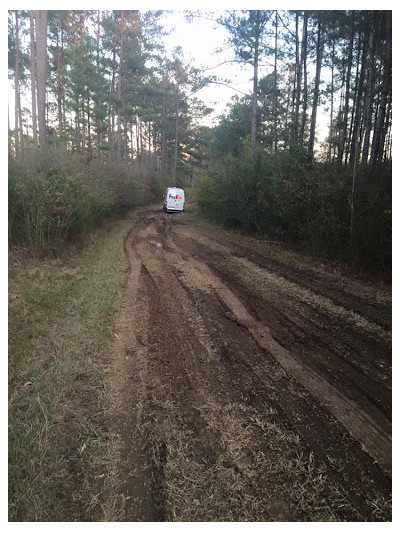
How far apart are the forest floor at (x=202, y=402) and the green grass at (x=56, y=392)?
0.01 m

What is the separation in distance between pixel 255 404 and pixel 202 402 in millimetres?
399

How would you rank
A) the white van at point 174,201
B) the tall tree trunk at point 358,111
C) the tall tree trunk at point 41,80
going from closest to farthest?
the tall tree trunk at point 358,111 → the tall tree trunk at point 41,80 → the white van at point 174,201

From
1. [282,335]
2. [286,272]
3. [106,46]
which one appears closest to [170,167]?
[106,46]

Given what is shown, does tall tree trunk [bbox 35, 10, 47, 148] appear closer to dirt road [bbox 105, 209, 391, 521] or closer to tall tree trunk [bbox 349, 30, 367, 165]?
dirt road [bbox 105, 209, 391, 521]

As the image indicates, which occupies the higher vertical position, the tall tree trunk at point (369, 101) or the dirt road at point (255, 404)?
the tall tree trunk at point (369, 101)

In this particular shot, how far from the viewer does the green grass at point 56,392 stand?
5.17 ft

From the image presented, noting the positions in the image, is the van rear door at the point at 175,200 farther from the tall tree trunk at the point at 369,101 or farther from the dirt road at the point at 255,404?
the dirt road at the point at 255,404

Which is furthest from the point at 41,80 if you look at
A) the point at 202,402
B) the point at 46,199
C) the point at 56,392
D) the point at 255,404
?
the point at 255,404

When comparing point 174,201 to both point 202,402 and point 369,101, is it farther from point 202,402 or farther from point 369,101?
point 202,402

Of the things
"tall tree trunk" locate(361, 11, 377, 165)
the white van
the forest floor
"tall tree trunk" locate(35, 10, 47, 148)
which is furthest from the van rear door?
the forest floor

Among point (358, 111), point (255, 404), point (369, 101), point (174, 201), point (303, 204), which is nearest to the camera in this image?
point (255, 404)

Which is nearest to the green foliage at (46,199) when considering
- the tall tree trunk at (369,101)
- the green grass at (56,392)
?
the green grass at (56,392)

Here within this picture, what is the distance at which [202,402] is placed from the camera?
220cm

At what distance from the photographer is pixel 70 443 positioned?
1905 mm
